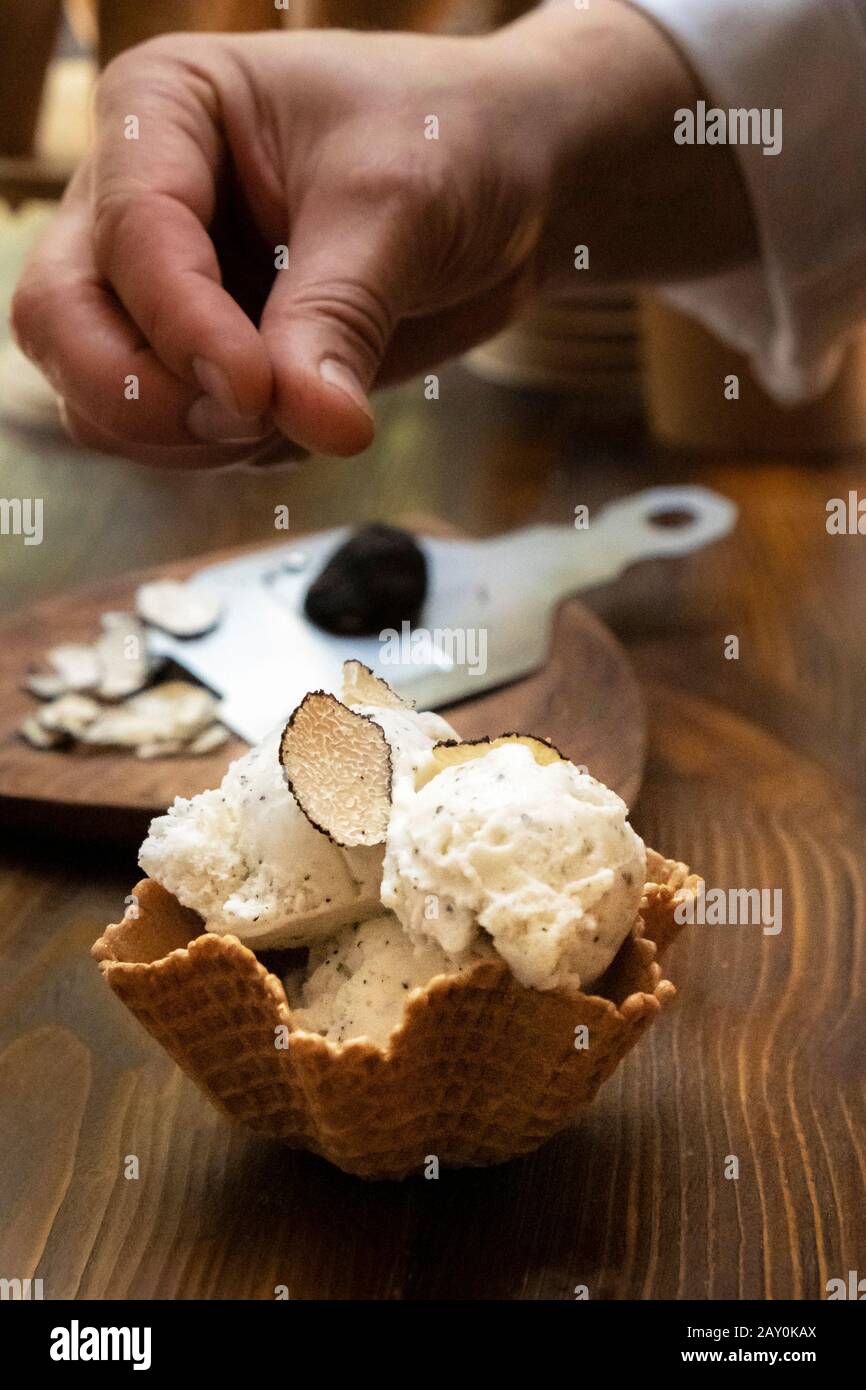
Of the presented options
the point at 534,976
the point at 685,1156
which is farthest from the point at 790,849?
the point at 534,976

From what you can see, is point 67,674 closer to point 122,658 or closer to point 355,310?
point 122,658

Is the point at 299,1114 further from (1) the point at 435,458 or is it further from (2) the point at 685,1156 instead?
(1) the point at 435,458

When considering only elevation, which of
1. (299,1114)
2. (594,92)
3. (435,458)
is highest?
(594,92)

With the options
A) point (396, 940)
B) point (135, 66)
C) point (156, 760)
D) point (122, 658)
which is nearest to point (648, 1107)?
point (396, 940)

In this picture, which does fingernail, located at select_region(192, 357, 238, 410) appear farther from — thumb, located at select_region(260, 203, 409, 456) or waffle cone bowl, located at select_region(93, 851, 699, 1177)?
waffle cone bowl, located at select_region(93, 851, 699, 1177)

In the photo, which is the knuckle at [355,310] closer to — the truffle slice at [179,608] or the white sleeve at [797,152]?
the truffle slice at [179,608]

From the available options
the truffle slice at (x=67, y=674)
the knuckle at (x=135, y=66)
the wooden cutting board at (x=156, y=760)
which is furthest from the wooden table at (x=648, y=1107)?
the knuckle at (x=135, y=66)
